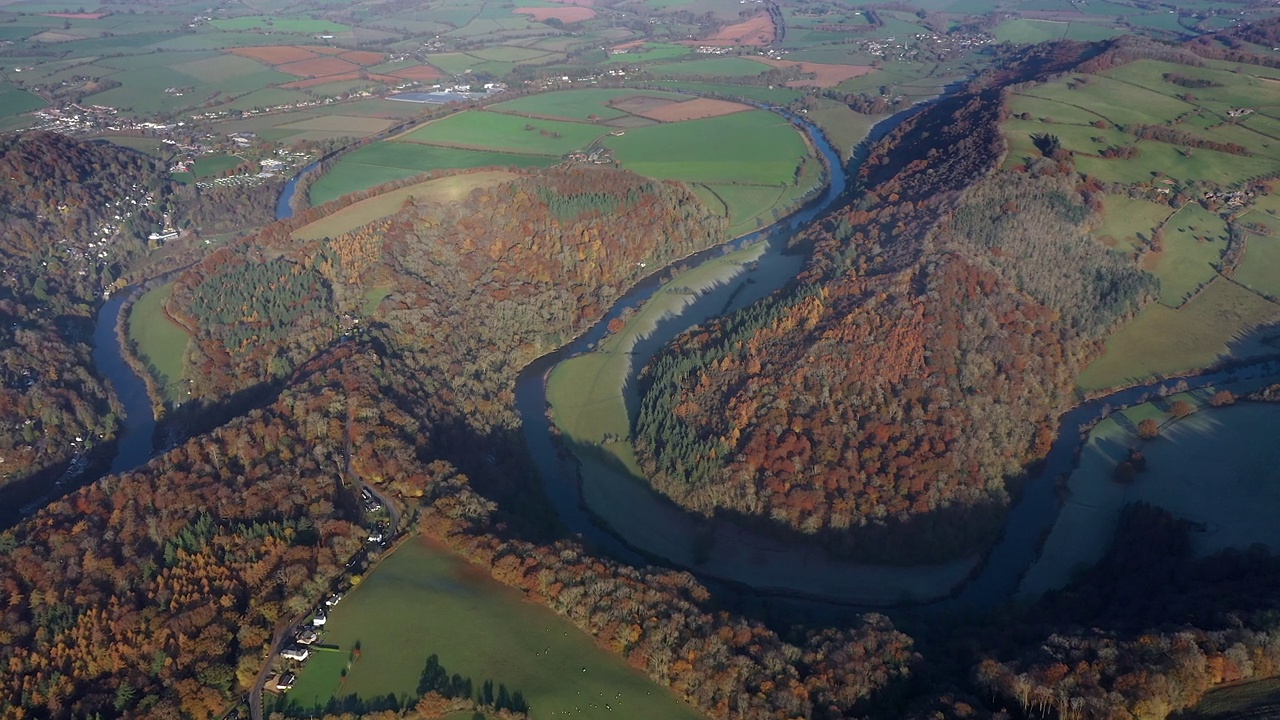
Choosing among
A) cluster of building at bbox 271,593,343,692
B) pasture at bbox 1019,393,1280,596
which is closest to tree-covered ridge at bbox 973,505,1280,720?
pasture at bbox 1019,393,1280,596

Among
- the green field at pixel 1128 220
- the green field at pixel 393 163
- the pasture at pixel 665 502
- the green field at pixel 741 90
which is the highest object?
the green field at pixel 741 90

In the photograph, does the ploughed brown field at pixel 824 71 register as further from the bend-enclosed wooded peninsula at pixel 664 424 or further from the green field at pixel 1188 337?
the green field at pixel 1188 337

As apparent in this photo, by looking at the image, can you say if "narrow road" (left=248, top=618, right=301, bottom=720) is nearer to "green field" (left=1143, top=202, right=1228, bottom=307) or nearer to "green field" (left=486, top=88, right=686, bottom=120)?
"green field" (left=1143, top=202, right=1228, bottom=307)

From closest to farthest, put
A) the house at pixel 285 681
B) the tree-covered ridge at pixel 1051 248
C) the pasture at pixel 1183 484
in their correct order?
the house at pixel 285 681, the pasture at pixel 1183 484, the tree-covered ridge at pixel 1051 248

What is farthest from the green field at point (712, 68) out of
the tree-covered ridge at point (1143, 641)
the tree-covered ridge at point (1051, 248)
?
the tree-covered ridge at point (1143, 641)

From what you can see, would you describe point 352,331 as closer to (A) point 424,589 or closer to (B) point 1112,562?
(A) point 424,589

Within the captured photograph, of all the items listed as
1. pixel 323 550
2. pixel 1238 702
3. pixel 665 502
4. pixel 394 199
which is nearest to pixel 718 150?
pixel 394 199
